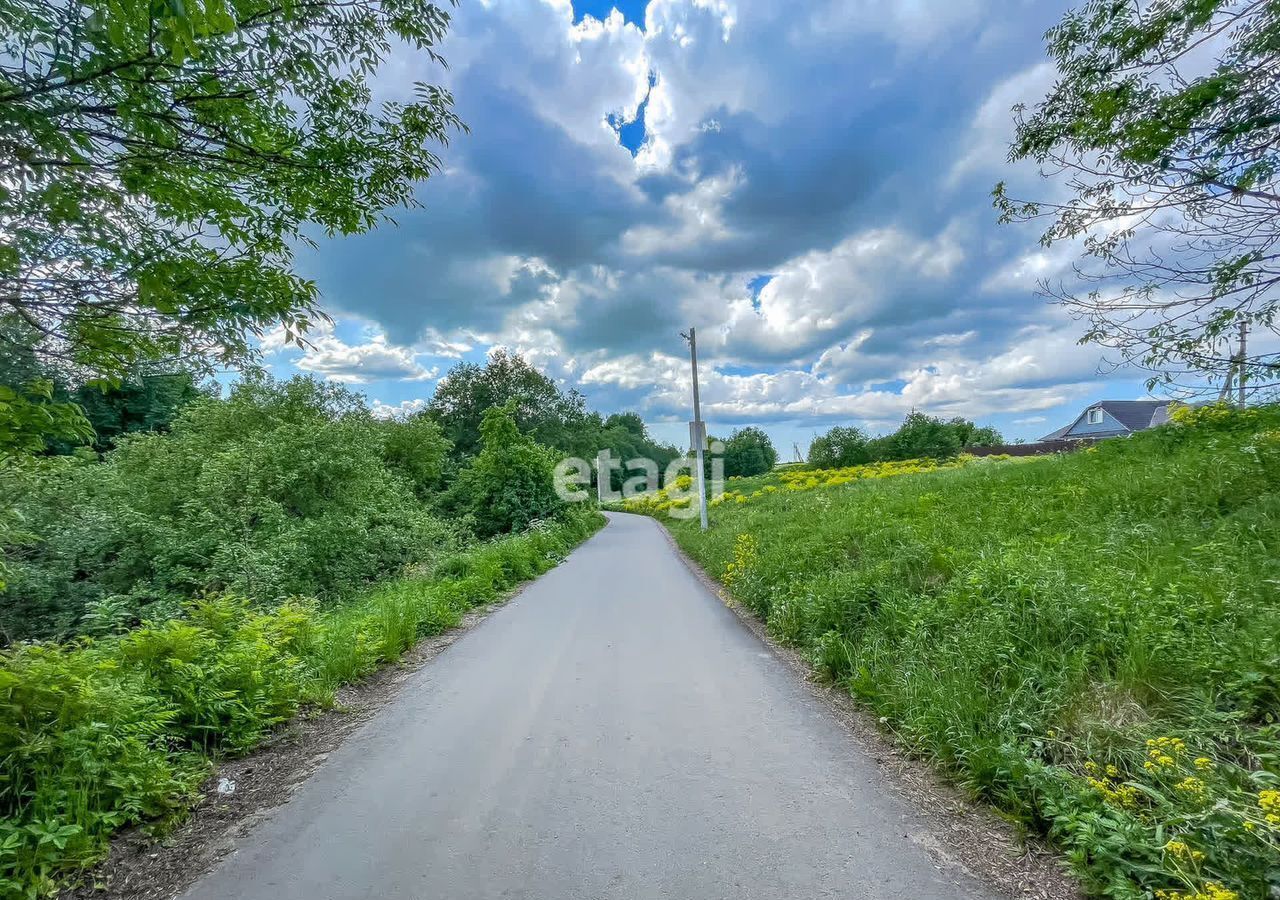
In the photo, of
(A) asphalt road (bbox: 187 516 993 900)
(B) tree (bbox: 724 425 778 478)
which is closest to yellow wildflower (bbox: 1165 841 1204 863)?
(A) asphalt road (bbox: 187 516 993 900)

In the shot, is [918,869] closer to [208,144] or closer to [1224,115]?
[208,144]

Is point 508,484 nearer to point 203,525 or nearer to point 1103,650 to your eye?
point 203,525

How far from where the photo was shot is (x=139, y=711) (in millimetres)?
3180

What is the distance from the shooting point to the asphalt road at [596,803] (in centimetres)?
246

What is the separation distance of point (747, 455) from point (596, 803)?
6720 cm

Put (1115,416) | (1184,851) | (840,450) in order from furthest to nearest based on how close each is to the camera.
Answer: (840,450) < (1115,416) < (1184,851)

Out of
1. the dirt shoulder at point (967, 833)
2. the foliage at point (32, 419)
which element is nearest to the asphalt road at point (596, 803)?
the dirt shoulder at point (967, 833)

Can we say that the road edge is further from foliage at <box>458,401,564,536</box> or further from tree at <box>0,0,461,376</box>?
foliage at <box>458,401,564,536</box>

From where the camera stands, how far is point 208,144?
305 cm

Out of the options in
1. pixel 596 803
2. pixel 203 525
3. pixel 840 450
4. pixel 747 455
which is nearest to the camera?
pixel 596 803

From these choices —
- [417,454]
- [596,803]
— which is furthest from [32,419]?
[417,454]

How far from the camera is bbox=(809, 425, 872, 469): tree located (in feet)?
144

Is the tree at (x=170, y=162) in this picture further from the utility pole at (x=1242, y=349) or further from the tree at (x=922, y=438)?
the tree at (x=922, y=438)

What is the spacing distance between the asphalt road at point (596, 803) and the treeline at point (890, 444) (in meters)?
42.1
